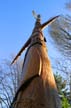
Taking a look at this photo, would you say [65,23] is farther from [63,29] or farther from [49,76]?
[49,76]

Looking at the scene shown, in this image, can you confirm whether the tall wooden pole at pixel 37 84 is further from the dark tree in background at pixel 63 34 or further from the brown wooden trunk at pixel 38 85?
the dark tree in background at pixel 63 34

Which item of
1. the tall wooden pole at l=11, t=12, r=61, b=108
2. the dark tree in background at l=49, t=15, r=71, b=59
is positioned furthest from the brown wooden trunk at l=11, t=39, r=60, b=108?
the dark tree in background at l=49, t=15, r=71, b=59

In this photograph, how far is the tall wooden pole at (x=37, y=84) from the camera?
266 cm

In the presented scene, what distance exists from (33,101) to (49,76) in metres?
0.39

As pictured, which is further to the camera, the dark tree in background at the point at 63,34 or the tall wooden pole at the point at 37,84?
the dark tree in background at the point at 63,34

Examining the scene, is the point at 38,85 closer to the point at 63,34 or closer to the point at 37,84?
Result: the point at 37,84

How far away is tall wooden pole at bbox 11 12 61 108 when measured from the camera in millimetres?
2656

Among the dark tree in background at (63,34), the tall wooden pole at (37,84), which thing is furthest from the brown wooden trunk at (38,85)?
the dark tree in background at (63,34)

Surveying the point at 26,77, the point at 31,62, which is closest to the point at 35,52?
the point at 31,62

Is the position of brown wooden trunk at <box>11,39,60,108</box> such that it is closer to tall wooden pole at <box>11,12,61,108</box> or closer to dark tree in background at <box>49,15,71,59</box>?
tall wooden pole at <box>11,12,61,108</box>

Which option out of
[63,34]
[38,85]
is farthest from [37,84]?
A: [63,34]

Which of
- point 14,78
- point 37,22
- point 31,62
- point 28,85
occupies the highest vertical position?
point 14,78

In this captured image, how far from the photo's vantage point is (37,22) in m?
3.41

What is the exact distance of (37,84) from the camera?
276 centimetres
